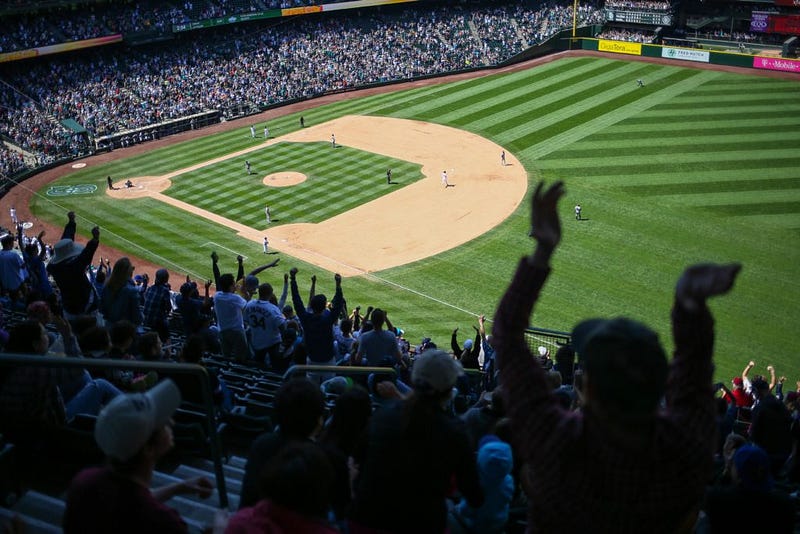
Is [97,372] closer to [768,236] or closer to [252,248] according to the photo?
[252,248]

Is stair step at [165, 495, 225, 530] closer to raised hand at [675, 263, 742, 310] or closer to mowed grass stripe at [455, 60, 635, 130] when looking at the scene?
raised hand at [675, 263, 742, 310]

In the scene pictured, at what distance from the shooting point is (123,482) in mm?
3818

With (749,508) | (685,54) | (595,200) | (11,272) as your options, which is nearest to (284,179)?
(595,200)

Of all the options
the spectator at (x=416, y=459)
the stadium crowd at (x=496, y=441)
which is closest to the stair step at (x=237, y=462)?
the stadium crowd at (x=496, y=441)

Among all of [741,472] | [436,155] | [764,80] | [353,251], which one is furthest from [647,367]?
[764,80]

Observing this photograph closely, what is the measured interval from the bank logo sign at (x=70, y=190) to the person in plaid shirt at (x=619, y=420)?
41349mm

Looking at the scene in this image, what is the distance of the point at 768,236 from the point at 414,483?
29863 mm

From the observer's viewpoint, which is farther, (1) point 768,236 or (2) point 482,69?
(2) point 482,69

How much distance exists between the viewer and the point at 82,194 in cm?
4066

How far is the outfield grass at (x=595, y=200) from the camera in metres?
26.7

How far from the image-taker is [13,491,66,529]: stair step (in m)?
5.59

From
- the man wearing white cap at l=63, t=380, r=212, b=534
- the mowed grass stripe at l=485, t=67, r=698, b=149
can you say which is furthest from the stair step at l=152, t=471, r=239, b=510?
the mowed grass stripe at l=485, t=67, r=698, b=149

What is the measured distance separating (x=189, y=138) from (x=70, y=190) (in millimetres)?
10081

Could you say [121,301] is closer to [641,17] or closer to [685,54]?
[685,54]
